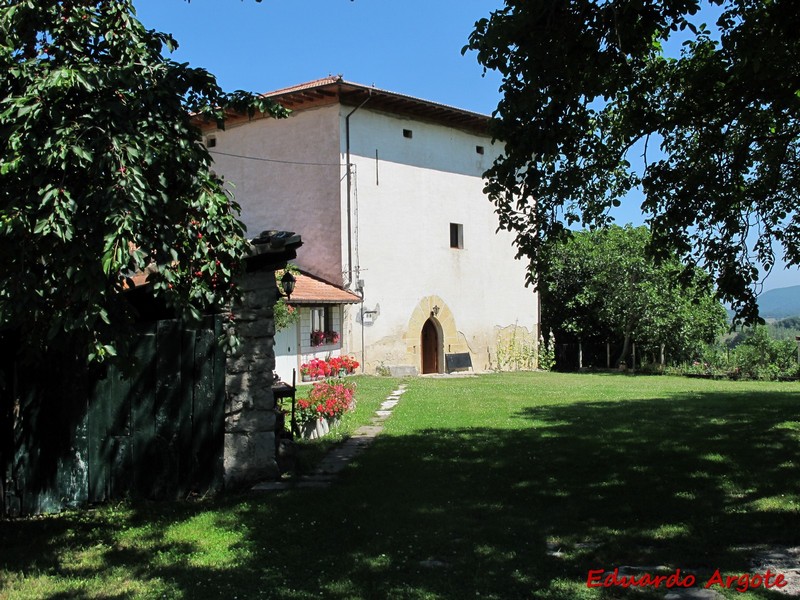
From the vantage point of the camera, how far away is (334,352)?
20359mm

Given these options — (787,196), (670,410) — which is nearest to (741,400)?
(670,410)

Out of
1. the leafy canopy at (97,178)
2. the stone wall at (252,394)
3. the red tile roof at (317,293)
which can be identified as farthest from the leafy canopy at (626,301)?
the leafy canopy at (97,178)

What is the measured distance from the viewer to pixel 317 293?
18.8m

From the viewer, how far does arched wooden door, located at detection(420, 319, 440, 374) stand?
23406 millimetres

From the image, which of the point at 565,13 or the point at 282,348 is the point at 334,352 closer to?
the point at 282,348

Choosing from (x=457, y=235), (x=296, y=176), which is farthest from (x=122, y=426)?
(x=457, y=235)

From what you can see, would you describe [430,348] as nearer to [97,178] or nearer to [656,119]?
[656,119]

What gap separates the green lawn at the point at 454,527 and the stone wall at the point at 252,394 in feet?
1.40

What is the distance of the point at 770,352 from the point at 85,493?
22292 mm

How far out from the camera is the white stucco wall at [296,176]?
20.4 metres

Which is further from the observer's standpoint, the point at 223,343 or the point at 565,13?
the point at 565,13

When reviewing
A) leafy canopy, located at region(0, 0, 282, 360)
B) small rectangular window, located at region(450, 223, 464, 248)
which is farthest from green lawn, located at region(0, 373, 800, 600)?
small rectangular window, located at region(450, 223, 464, 248)

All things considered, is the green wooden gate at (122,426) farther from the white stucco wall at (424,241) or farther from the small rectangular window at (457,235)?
the small rectangular window at (457,235)

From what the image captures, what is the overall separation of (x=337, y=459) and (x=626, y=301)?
1992 cm
